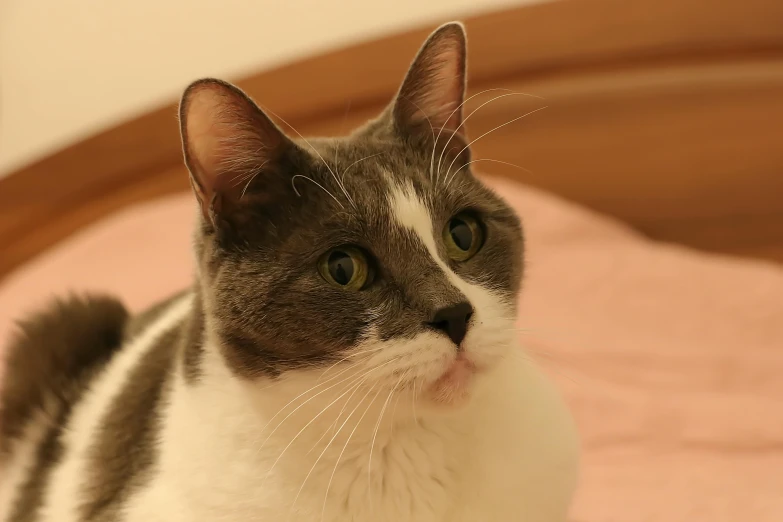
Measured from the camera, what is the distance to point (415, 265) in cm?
70

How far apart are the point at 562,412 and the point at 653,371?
0.57 metres

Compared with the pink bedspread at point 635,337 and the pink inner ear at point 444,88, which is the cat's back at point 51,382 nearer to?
the pink bedspread at point 635,337

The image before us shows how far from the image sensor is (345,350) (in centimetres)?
68

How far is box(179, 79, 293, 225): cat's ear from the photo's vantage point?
69 cm

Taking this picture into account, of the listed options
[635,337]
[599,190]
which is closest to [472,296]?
[635,337]

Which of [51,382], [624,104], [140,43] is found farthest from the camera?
[140,43]

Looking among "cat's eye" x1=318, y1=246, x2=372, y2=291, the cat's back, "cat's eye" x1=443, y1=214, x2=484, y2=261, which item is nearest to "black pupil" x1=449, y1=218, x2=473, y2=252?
"cat's eye" x1=443, y1=214, x2=484, y2=261

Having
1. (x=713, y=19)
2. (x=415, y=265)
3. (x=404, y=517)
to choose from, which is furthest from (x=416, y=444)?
(x=713, y=19)

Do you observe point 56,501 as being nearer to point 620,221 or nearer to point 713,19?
point 620,221

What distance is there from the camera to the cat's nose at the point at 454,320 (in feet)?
2.15

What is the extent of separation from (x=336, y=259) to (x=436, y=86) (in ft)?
0.89

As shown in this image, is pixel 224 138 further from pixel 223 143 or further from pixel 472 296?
pixel 472 296

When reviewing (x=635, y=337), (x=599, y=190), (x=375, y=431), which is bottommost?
(x=635, y=337)

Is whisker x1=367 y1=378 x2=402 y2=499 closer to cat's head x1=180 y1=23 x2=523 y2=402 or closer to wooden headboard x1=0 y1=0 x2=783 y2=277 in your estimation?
cat's head x1=180 y1=23 x2=523 y2=402
